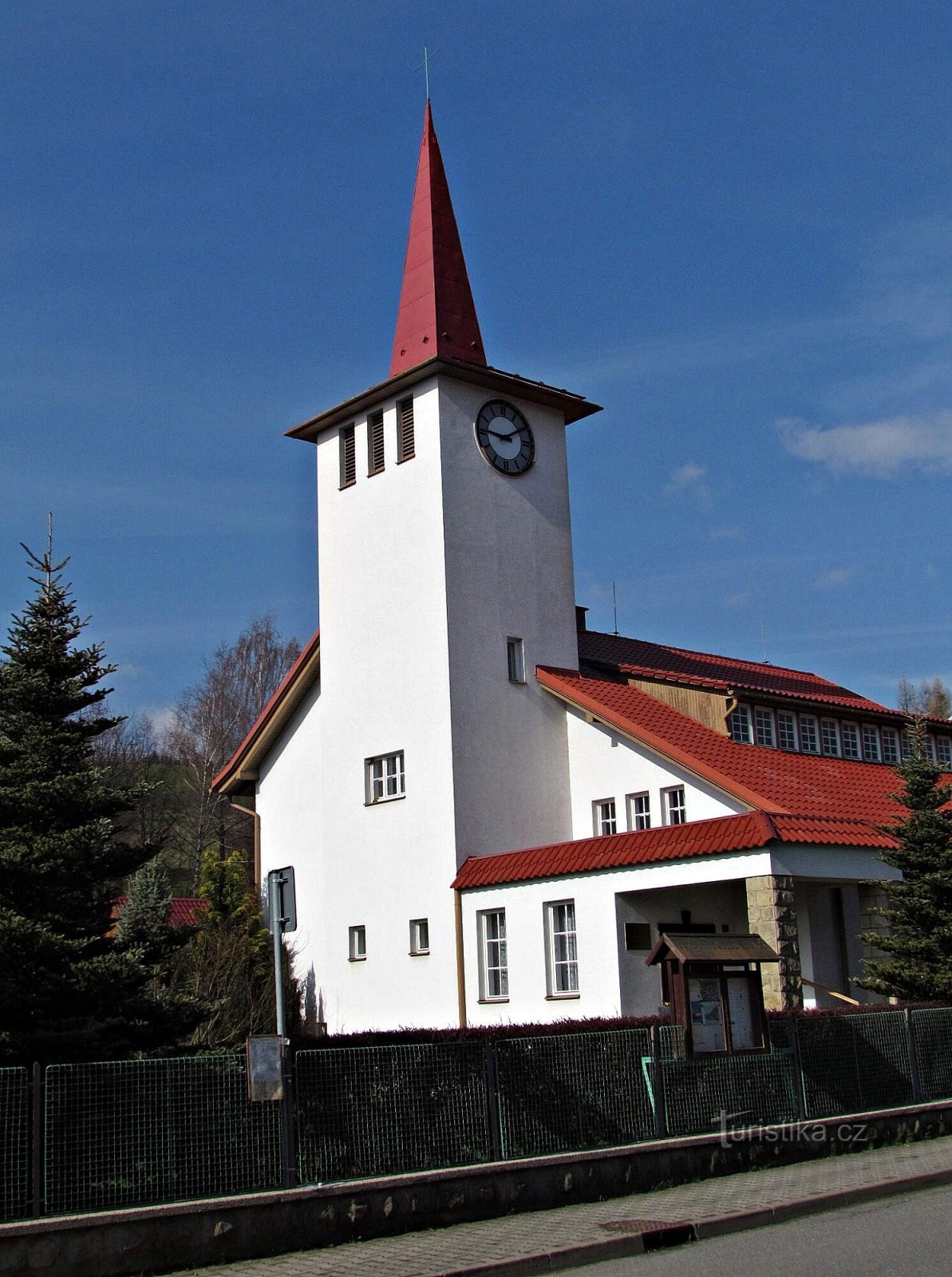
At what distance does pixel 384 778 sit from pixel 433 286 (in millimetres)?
10683

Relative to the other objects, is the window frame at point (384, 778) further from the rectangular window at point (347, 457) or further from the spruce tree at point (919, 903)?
the spruce tree at point (919, 903)

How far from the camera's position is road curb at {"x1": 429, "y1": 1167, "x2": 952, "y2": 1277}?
10.2 m

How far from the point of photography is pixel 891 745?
32062mm

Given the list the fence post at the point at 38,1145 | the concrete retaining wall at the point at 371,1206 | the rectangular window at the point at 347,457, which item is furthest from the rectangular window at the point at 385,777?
the fence post at the point at 38,1145

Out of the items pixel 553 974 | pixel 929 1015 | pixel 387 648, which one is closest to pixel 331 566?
pixel 387 648

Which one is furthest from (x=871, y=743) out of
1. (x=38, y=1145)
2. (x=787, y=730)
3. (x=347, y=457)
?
(x=38, y=1145)

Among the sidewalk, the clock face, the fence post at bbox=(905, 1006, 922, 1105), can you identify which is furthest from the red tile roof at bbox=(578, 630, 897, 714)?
the sidewalk

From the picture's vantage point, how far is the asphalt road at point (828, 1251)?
9609mm

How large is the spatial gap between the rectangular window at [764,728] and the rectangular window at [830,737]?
1935mm

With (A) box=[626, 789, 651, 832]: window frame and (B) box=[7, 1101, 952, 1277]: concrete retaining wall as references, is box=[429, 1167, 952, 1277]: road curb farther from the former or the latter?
(A) box=[626, 789, 651, 832]: window frame

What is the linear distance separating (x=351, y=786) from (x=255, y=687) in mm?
31969

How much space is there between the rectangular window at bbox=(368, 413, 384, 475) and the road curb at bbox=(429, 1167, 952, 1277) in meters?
18.9

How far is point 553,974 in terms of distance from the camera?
2402 centimetres

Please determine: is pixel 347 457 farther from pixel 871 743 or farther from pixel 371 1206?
pixel 371 1206
